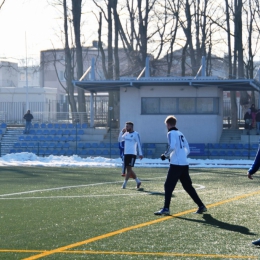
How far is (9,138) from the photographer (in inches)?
1709

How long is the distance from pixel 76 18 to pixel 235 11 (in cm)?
1146

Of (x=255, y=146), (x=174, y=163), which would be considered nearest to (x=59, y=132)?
(x=255, y=146)

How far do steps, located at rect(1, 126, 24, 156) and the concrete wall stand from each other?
681cm

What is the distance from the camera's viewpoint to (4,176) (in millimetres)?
24656

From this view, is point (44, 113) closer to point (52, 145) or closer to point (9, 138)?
point (9, 138)

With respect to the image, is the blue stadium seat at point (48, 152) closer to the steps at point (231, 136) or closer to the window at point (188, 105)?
Result: the window at point (188, 105)

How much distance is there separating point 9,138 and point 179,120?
10.7m

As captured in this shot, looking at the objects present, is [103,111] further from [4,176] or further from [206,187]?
[206,187]

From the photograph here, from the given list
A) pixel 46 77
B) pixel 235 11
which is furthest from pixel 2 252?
pixel 46 77

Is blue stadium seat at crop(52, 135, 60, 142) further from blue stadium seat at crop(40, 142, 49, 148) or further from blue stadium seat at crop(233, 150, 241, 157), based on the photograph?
blue stadium seat at crop(233, 150, 241, 157)

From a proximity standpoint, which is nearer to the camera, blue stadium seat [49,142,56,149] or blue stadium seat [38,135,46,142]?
blue stadium seat [49,142,56,149]

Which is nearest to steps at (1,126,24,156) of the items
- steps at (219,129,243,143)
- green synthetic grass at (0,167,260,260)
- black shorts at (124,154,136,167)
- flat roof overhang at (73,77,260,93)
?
flat roof overhang at (73,77,260,93)

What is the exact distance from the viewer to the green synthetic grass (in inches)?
366

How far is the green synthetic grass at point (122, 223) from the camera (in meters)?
9.30
